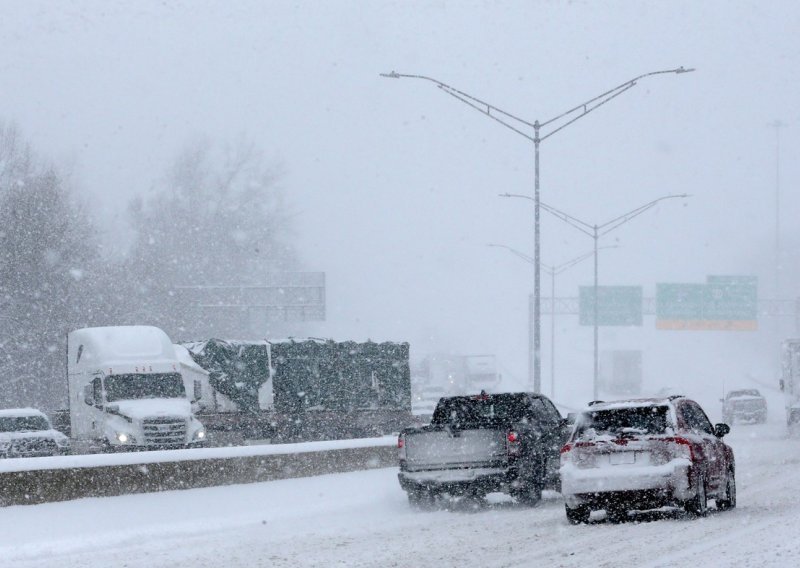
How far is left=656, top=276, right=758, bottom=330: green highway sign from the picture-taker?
83.1 m

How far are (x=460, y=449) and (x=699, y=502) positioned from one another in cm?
388

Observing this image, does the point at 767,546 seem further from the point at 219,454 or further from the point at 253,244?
the point at 253,244

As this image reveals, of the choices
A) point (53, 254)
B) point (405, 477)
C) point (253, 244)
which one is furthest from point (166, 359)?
point (253, 244)

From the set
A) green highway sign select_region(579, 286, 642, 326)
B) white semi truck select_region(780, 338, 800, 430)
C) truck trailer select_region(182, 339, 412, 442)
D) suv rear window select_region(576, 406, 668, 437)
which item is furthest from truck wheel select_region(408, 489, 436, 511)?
green highway sign select_region(579, 286, 642, 326)

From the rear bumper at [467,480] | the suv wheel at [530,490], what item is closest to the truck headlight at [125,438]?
the rear bumper at [467,480]

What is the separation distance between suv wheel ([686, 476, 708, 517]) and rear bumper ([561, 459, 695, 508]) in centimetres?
14

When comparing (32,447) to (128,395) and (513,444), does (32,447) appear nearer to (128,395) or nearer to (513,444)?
(128,395)

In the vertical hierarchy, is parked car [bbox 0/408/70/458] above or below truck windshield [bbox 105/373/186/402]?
below

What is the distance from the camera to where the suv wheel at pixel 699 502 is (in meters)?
16.4

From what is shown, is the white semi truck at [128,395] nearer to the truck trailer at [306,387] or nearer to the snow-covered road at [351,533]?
the truck trailer at [306,387]

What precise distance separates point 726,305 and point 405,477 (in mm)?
66677

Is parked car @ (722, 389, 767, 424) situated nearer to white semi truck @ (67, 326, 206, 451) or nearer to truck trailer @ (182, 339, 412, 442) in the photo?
truck trailer @ (182, 339, 412, 442)

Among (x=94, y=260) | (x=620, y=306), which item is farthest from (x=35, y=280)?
(x=620, y=306)

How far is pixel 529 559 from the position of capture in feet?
42.1
